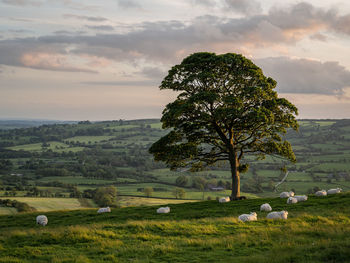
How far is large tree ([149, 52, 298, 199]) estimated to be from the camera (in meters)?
31.8

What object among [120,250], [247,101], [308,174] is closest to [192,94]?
[247,101]

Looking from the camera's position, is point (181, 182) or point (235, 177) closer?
point (235, 177)

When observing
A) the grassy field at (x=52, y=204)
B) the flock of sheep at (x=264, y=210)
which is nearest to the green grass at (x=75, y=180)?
the grassy field at (x=52, y=204)

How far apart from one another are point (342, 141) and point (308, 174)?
271ft

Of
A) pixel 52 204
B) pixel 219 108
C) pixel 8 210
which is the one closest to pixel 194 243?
pixel 219 108

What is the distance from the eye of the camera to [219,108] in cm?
3084

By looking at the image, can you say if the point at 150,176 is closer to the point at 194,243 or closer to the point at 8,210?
the point at 8,210

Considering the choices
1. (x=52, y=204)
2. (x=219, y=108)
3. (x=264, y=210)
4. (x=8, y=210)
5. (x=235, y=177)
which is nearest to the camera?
(x=264, y=210)

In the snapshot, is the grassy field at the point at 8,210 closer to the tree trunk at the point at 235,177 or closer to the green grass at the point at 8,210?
the green grass at the point at 8,210

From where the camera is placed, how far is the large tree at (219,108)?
31.8 meters

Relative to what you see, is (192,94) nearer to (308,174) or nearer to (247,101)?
(247,101)

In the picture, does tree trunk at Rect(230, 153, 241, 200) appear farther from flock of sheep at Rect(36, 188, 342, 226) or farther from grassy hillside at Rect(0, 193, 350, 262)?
grassy hillside at Rect(0, 193, 350, 262)

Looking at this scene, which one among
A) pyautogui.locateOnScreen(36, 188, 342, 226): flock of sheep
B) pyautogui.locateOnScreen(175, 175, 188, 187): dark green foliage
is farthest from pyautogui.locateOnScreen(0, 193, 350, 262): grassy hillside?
pyautogui.locateOnScreen(175, 175, 188, 187): dark green foliage

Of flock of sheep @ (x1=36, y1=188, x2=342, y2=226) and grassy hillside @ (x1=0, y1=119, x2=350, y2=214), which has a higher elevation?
flock of sheep @ (x1=36, y1=188, x2=342, y2=226)
